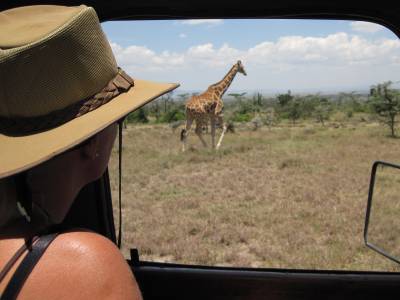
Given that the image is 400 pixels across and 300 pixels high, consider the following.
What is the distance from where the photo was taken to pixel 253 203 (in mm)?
6734

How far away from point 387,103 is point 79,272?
15.1 meters

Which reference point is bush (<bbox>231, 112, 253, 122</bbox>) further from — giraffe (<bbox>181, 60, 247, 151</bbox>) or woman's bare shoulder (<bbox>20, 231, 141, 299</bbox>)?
woman's bare shoulder (<bbox>20, 231, 141, 299</bbox>)

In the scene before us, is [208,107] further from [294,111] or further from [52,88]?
[52,88]

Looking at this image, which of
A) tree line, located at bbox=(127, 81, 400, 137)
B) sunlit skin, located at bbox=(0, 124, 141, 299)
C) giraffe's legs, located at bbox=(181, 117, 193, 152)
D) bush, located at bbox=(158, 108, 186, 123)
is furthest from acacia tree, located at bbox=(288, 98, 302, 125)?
sunlit skin, located at bbox=(0, 124, 141, 299)

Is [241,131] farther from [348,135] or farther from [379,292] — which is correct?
[379,292]

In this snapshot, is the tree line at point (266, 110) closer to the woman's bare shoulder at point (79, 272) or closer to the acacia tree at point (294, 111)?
A: the acacia tree at point (294, 111)

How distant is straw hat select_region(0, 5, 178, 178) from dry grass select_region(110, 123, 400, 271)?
3.42 metres

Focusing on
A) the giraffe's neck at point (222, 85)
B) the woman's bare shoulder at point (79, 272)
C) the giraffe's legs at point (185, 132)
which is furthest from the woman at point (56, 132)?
the giraffe's neck at point (222, 85)

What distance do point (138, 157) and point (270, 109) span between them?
13123 mm

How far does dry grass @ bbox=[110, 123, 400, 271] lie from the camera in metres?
4.57

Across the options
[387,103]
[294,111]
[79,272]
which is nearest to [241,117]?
[294,111]

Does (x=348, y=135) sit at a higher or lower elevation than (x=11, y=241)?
lower

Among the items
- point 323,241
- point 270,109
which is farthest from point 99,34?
point 270,109

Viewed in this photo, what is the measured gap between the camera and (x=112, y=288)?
2.28 feet
